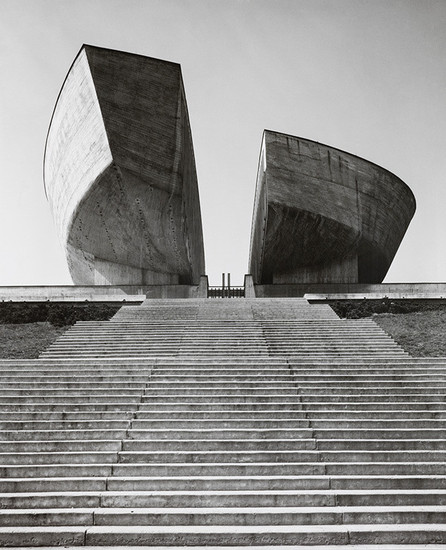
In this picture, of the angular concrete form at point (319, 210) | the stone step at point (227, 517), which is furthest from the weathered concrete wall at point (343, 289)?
the stone step at point (227, 517)

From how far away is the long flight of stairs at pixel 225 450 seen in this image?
319 centimetres

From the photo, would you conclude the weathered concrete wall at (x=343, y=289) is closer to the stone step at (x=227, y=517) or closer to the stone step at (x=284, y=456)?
the stone step at (x=284, y=456)

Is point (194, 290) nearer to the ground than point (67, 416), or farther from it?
nearer to the ground

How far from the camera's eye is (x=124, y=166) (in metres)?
12.5

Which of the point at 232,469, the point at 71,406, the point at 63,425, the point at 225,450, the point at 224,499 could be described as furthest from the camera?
the point at 71,406

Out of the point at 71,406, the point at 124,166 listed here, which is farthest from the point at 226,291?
the point at 71,406

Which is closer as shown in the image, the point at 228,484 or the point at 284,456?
the point at 228,484

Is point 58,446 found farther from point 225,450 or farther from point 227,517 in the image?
point 227,517

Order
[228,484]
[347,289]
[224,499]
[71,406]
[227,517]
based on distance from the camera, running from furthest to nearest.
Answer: [347,289], [71,406], [228,484], [224,499], [227,517]

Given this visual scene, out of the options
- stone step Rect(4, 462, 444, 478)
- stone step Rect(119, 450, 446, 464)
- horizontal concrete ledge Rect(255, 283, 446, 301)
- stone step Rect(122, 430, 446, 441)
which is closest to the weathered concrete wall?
horizontal concrete ledge Rect(255, 283, 446, 301)

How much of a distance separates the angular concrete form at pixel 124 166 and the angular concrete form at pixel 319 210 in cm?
249

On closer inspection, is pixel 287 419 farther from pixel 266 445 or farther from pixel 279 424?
pixel 266 445

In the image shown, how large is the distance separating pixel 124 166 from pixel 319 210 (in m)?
5.52

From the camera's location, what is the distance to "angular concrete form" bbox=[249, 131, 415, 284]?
1440cm
